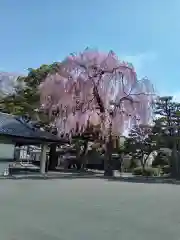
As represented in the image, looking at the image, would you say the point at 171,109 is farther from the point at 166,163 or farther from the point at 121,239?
the point at 121,239

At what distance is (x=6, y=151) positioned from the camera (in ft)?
66.9

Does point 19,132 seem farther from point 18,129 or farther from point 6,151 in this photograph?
point 6,151

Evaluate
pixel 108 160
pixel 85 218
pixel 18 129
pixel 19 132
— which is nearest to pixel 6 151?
pixel 19 132

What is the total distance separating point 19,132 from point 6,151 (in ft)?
4.92

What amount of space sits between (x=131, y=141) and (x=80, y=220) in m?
26.2

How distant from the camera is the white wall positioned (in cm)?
2017

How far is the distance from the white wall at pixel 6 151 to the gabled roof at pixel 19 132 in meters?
0.54

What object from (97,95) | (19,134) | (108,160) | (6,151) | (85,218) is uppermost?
(97,95)

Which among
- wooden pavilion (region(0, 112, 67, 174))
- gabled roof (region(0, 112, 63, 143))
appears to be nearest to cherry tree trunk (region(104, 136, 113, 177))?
wooden pavilion (region(0, 112, 67, 174))

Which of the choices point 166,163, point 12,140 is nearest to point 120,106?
point 12,140

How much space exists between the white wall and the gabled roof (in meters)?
0.54

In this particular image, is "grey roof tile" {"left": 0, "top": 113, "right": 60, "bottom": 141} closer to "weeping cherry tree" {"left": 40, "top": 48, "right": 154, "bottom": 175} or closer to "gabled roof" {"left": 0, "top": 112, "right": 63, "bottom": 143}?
"gabled roof" {"left": 0, "top": 112, "right": 63, "bottom": 143}

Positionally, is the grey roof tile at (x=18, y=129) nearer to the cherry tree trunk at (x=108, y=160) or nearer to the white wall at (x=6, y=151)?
the white wall at (x=6, y=151)

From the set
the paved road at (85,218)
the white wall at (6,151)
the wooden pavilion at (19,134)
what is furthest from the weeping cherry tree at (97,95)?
the paved road at (85,218)
